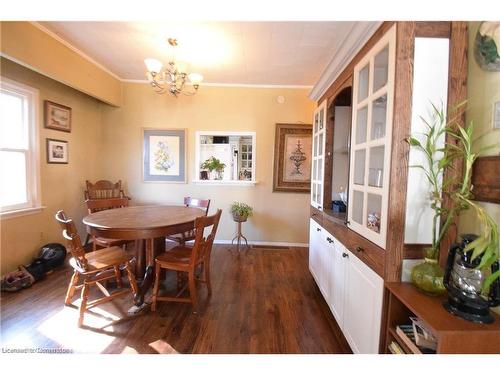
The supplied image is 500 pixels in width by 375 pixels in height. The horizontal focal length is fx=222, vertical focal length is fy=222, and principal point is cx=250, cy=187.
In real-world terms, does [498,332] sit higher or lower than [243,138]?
lower

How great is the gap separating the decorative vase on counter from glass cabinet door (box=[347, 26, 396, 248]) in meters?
0.19

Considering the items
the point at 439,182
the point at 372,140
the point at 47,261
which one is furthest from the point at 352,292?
the point at 47,261

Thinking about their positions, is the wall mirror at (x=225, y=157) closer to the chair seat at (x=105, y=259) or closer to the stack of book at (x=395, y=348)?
the chair seat at (x=105, y=259)

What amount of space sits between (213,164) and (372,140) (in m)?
2.95

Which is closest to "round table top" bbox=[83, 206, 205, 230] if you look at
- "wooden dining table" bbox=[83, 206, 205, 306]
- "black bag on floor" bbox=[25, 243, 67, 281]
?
"wooden dining table" bbox=[83, 206, 205, 306]

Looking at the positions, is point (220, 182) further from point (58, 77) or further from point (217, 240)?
point (58, 77)

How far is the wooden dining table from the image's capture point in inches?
74.0

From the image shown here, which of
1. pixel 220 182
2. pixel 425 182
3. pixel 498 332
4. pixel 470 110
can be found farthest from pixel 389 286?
pixel 220 182

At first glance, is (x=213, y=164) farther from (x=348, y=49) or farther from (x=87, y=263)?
(x=348, y=49)

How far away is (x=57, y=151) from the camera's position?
3.15 m
